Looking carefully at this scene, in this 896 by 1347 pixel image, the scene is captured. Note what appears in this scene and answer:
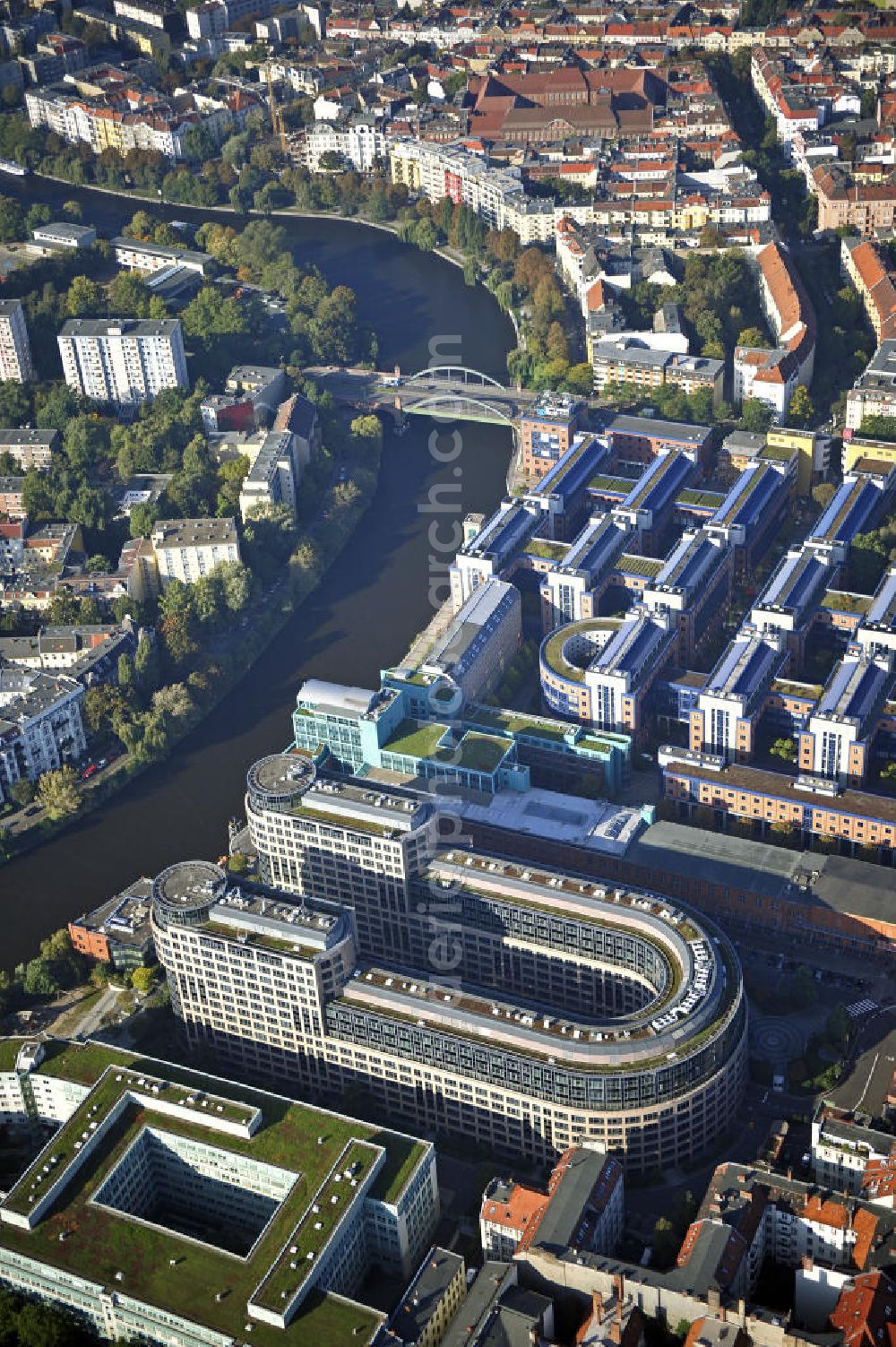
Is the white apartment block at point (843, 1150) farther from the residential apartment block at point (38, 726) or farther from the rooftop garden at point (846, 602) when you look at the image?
the residential apartment block at point (38, 726)

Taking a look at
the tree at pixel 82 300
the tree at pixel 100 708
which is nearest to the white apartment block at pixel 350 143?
the tree at pixel 82 300

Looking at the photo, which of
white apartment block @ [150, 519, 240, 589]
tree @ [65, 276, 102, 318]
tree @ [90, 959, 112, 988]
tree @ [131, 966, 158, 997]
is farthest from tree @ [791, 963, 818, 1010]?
tree @ [65, 276, 102, 318]

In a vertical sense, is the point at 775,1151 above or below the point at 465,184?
below

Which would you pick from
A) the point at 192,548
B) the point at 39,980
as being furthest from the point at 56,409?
the point at 39,980

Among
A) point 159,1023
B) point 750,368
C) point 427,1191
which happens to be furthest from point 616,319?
point 427,1191

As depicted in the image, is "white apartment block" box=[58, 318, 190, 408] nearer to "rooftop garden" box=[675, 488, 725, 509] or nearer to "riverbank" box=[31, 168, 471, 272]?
"riverbank" box=[31, 168, 471, 272]

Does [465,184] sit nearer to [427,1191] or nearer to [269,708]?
[269,708]

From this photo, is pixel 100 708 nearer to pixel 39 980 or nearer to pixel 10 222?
pixel 39 980
